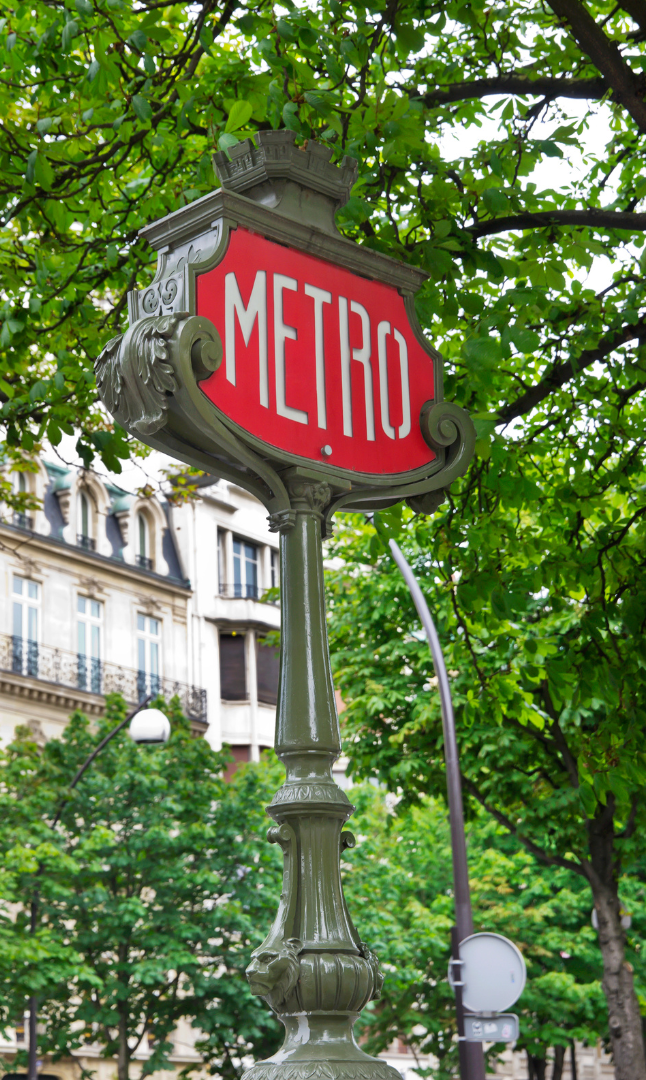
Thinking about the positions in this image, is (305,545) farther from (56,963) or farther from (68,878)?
(68,878)

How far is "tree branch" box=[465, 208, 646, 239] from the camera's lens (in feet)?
19.1

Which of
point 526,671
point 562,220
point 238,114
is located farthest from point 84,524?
point 238,114

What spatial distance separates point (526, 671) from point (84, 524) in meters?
32.8

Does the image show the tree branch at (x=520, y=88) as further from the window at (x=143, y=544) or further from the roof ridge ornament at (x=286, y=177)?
the window at (x=143, y=544)

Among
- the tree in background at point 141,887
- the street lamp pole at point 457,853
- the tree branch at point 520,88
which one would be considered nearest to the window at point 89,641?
the tree in background at point 141,887

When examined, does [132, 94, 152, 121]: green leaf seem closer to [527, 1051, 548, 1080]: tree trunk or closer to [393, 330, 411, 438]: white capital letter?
[393, 330, 411, 438]: white capital letter

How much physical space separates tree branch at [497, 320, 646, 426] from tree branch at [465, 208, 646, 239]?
996mm

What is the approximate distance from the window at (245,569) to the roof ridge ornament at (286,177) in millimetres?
40561

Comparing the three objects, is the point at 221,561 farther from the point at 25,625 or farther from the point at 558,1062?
the point at 558,1062

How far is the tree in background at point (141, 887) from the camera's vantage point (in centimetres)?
2302

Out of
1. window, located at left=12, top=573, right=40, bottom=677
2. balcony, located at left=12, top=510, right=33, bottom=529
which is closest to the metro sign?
window, located at left=12, top=573, right=40, bottom=677

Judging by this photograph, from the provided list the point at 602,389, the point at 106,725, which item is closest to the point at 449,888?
the point at 106,725

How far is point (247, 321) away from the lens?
2.70 metres

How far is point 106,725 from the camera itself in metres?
26.4
